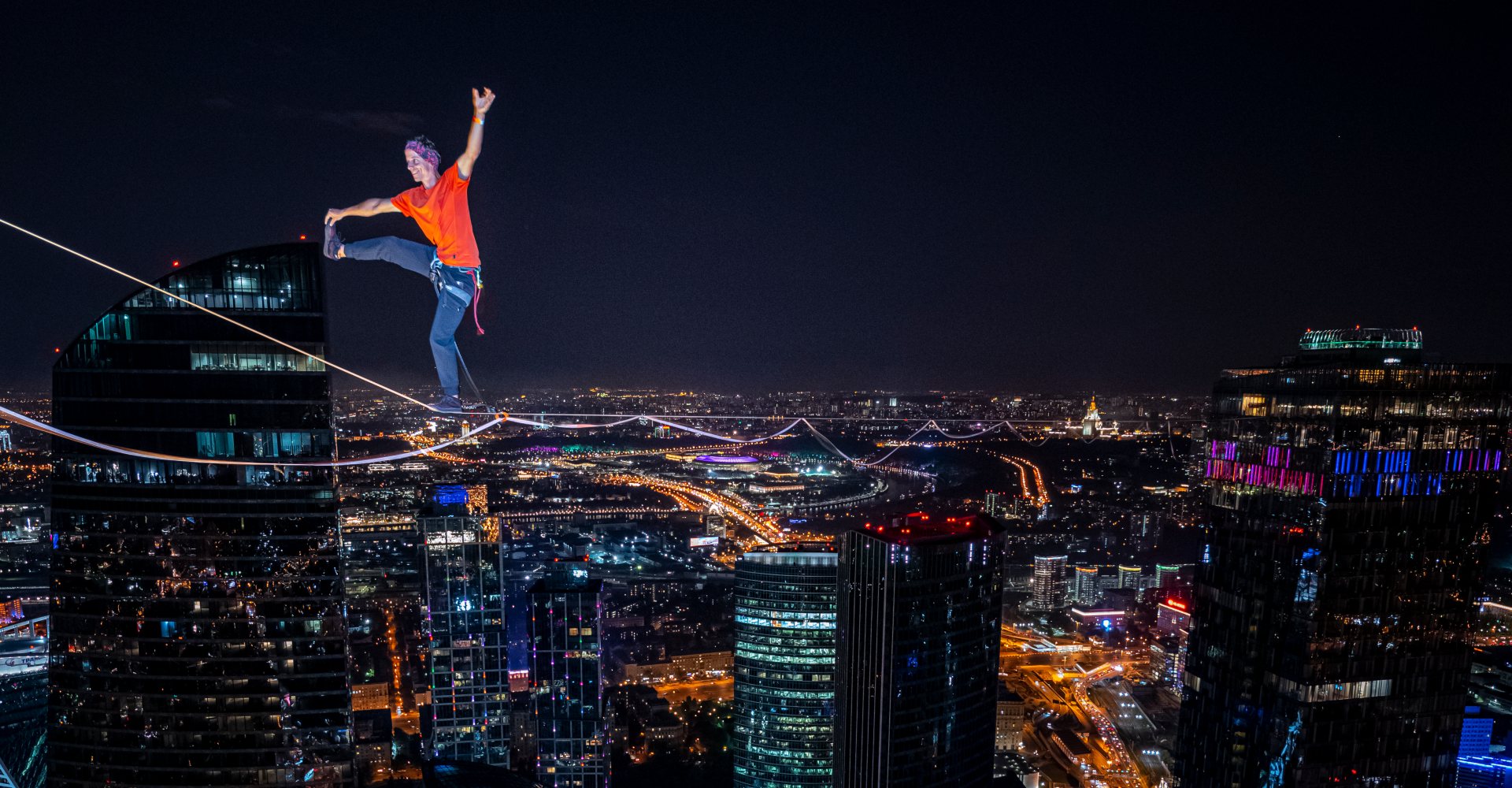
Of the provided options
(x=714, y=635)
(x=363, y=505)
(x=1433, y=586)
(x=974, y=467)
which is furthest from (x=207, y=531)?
(x=974, y=467)

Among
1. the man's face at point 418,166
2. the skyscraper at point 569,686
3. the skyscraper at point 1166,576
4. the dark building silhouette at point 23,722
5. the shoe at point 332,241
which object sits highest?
the man's face at point 418,166

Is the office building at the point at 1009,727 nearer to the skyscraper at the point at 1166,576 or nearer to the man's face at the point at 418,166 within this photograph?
the skyscraper at the point at 1166,576

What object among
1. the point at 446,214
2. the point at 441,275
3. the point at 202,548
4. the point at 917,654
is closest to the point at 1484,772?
the point at 917,654

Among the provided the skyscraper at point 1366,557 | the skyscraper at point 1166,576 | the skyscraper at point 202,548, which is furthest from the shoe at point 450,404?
the skyscraper at point 1166,576

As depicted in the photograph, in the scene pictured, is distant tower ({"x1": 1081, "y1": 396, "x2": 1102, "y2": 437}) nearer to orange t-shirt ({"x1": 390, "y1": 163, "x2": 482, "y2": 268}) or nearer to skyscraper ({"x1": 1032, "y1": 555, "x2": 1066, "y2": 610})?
skyscraper ({"x1": 1032, "y1": 555, "x2": 1066, "y2": 610})

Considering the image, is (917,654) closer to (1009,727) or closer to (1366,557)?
(1366,557)

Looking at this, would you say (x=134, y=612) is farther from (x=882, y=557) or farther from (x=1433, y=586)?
(x=1433, y=586)
